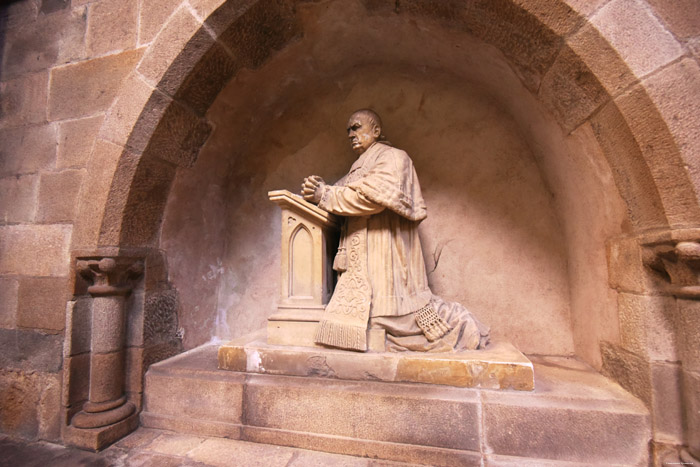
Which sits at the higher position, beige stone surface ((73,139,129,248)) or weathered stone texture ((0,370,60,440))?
beige stone surface ((73,139,129,248))

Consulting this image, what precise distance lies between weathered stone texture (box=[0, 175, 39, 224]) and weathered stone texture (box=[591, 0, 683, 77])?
11.2 ft

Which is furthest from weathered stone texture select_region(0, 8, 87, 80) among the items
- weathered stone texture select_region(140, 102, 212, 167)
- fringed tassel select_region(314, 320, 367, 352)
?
fringed tassel select_region(314, 320, 367, 352)

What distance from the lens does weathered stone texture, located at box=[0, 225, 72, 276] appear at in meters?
2.27

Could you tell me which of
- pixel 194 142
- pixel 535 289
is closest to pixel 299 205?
pixel 194 142

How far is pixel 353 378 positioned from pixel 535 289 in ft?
5.10

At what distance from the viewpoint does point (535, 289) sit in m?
2.63

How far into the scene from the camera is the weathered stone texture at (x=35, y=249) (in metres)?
2.27

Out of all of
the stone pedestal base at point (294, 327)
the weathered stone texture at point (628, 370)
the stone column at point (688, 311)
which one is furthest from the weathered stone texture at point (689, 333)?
the stone pedestal base at point (294, 327)

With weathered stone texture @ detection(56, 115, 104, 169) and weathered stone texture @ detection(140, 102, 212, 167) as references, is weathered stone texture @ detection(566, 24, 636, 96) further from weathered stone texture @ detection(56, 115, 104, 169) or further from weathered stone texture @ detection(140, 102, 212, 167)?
weathered stone texture @ detection(56, 115, 104, 169)

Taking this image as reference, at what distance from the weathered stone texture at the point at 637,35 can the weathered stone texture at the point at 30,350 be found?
342cm

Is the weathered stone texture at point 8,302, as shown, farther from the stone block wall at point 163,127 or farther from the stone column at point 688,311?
the stone column at point 688,311

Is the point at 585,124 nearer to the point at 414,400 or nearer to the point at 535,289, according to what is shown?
the point at 535,289

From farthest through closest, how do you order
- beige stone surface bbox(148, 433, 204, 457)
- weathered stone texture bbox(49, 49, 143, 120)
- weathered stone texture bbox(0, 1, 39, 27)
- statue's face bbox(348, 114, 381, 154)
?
weathered stone texture bbox(0, 1, 39, 27)
statue's face bbox(348, 114, 381, 154)
weathered stone texture bbox(49, 49, 143, 120)
beige stone surface bbox(148, 433, 204, 457)

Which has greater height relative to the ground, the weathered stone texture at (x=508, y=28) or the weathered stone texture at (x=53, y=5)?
the weathered stone texture at (x=53, y=5)
